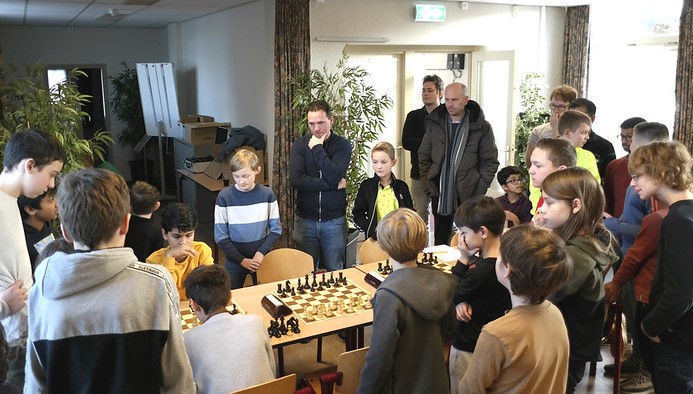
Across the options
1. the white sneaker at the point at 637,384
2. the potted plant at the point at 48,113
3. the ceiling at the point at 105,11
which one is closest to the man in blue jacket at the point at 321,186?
the potted plant at the point at 48,113

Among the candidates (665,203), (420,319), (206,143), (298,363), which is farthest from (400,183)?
(206,143)

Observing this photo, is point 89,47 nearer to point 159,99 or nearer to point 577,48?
point 159,99

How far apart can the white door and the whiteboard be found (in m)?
4.17

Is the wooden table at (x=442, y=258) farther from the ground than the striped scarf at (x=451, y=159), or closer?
closer

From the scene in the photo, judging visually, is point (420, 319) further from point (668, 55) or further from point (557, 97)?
point (668, 55)

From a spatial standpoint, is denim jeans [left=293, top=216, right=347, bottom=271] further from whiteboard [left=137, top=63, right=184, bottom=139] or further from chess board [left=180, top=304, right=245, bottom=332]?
whiteboard [left=137, top=63, right=184, bottom=139]

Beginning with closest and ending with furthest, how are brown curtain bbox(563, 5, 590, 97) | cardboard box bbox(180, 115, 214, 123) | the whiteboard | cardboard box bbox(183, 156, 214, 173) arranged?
brown curtain bbox(563, 5, 590, 97) → cardboard box bbox(183, 156, 214, 173) → cardboard box bbox(180, 115, 214, 123) → the whiteboard

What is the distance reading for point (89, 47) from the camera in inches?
392

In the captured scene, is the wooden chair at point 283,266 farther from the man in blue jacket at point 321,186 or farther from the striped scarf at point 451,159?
the striped scarf at point 451,159

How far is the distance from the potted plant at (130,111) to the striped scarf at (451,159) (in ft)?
22.6

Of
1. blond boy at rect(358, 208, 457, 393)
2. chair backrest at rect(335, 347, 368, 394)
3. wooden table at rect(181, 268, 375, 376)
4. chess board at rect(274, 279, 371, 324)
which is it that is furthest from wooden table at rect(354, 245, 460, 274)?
blond boy at rect(358, 208, 457, 393)

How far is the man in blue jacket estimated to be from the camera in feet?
13.7

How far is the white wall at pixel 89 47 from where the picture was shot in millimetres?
9391

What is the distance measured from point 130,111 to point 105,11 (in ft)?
9.63
